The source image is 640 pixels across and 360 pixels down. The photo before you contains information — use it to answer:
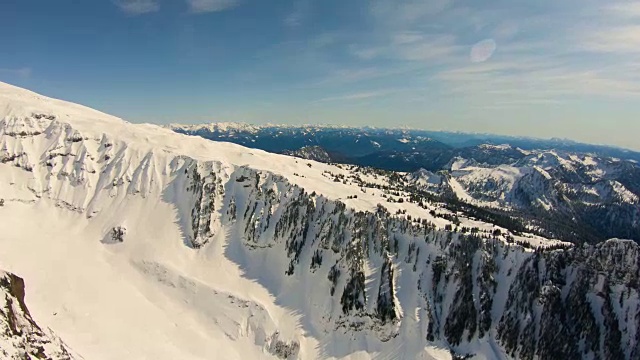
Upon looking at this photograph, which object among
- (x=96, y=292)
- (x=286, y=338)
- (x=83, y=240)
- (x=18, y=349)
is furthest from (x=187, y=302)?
(x=18, y=349)

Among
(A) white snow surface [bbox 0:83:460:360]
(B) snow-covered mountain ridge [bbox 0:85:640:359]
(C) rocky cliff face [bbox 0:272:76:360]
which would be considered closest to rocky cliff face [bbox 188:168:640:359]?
(B) snow-covered mountain ridge [bbox 0:85:640:359]

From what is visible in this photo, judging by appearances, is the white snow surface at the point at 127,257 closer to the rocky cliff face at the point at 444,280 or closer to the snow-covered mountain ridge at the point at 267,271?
the snow-covered mountain ridge at the point at 267,271

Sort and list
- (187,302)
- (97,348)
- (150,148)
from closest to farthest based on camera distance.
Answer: (97,348) → (187,302) → (150,148)

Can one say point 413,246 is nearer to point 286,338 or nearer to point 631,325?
point 286,338

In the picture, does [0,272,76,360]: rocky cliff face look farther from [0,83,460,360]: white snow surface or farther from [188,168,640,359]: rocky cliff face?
[188,168,640,359]: rocky cliff face

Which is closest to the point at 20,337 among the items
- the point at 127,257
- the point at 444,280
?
the point at 127,257

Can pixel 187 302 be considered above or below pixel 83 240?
below
